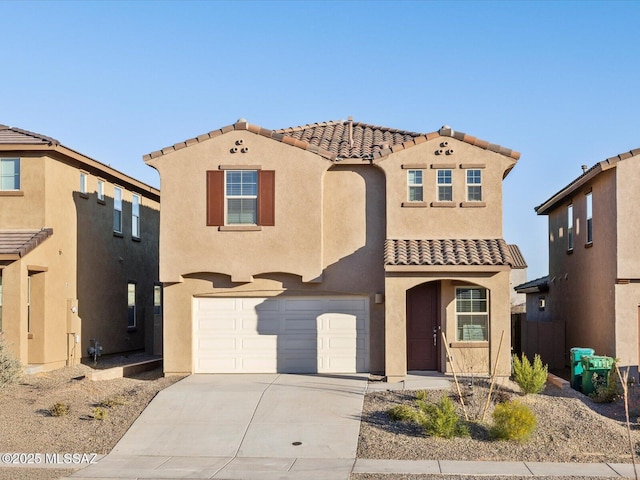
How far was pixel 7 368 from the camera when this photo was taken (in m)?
17.2

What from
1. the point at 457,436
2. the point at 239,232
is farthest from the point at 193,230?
the point at 457,436

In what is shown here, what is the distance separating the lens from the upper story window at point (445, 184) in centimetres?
2006

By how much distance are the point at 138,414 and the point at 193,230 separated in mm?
5819

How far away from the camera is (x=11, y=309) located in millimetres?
20172

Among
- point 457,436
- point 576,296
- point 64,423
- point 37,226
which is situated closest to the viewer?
point 457,436

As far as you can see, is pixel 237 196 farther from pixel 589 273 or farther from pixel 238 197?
pixel 589 273

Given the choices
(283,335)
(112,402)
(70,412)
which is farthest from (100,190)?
(70,412)

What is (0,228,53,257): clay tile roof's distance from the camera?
65.9 feet

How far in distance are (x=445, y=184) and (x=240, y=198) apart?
534 cm

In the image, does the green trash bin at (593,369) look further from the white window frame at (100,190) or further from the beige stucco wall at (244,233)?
the white window frame at (100,190)

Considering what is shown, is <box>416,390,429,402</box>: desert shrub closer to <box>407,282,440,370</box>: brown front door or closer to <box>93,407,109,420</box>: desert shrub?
<box>407,282,440,370</box>: brown front door

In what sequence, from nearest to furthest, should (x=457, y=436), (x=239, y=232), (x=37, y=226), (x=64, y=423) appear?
(x=457, y=436)
(x=64, y=423)
(x=239, y=232)
(x=37, y=226)

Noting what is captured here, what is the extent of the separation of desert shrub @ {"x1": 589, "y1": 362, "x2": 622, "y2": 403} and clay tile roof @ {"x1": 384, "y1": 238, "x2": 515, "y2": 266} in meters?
3.26

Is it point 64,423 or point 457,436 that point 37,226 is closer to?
point 64,423
